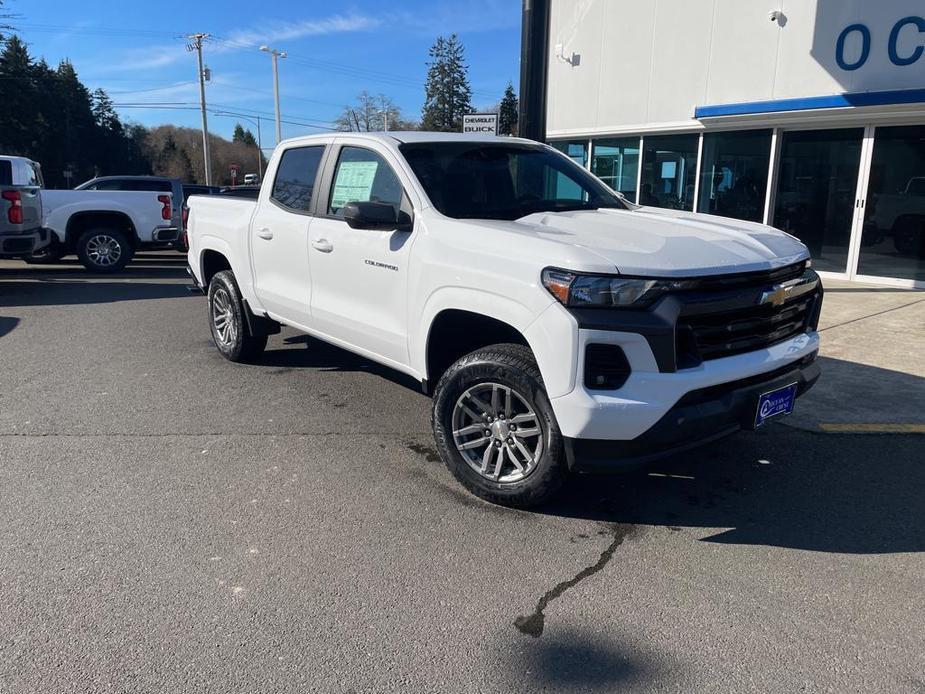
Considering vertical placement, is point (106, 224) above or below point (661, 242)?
below

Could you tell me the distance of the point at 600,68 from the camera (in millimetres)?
14289

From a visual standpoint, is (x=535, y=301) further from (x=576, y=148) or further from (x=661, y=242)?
(x=576, y=148)

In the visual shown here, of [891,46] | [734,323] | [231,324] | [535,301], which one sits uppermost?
[891,46]

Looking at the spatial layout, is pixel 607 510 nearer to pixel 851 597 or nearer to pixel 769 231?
pixel 851 597

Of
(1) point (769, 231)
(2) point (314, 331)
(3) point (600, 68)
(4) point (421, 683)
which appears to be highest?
(3) point (600, 68)

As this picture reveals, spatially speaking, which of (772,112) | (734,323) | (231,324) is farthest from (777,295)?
(772,112)

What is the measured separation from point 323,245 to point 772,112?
30.6ft

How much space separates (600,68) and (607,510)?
40.7 feet

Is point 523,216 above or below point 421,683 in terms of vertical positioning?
above

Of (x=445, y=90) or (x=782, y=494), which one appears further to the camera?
(x=445, y=90)

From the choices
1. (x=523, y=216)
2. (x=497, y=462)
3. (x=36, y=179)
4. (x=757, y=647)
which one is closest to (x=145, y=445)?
(x=497, y=462)

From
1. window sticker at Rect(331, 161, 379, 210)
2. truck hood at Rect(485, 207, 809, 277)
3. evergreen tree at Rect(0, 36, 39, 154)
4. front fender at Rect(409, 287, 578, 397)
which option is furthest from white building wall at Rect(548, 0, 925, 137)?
evergreen tree at Rect(0, 36, 39, 154)

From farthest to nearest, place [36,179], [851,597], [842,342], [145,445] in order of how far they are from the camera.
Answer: [36,179] < [842,342] < [145,445] < [851,597]

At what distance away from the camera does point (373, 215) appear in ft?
13.3
